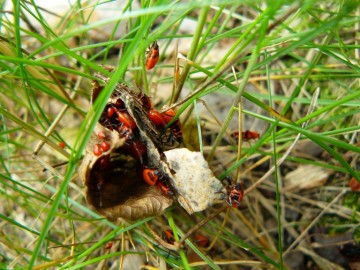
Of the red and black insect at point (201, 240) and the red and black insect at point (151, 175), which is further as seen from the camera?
the red and black insect at point (201, 240)

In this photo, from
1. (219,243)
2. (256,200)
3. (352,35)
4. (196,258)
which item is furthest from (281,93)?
(196,258)

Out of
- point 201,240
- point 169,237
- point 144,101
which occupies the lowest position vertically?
point 201,240

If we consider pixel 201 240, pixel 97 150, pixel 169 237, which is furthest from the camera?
pixel 201 240

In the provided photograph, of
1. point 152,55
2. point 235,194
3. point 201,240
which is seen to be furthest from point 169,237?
point 152,55

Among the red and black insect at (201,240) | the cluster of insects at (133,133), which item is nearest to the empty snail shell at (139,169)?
the cluster of insects at (133,133)

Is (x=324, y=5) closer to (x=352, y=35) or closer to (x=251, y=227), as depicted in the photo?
(x=352, y=35)

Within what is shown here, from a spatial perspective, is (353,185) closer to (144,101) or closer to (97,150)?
(144,101)

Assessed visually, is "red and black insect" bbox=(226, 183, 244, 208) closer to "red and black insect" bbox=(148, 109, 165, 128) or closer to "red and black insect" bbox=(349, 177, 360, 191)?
"red and black insect" bbox=(148, 109, 165, 128)

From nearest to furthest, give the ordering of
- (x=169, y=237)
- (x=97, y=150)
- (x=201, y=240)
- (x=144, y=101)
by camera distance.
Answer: (x=97, y=150) → (x=144, y=101) → (x=169, y=237) → (x=201, y=240)

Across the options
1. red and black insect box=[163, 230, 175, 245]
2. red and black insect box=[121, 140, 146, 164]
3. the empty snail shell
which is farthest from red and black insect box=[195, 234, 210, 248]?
red and black insect box=[121, 140, 146, 164]

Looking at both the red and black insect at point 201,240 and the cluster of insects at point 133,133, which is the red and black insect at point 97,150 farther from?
the red and black insect at point 201,240

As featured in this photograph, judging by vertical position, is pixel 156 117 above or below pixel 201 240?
above

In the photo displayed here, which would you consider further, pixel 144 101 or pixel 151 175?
pixel 144 101
